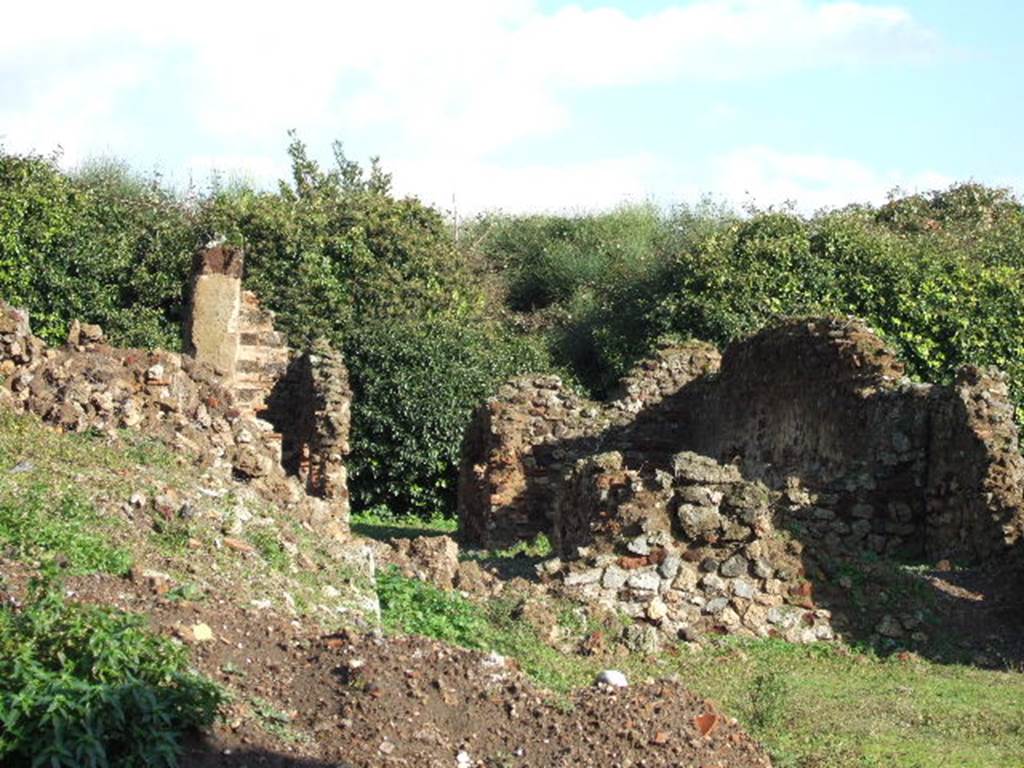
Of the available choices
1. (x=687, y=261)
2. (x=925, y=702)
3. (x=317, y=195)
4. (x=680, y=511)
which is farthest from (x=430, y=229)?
(x=925, y=702)

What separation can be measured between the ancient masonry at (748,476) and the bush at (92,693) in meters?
5.85

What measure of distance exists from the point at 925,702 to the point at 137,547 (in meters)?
4.93

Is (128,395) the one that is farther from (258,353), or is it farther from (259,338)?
(259,338)

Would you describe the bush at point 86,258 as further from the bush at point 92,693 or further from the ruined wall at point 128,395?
the bush at point 92,693

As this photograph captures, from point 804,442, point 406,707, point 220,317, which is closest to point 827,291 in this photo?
point 804,442

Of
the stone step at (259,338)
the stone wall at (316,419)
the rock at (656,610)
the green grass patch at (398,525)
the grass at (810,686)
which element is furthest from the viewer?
the stone step at (259,338)

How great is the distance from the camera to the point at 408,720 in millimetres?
8789

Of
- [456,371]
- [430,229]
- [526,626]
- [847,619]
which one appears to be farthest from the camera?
[430,229]

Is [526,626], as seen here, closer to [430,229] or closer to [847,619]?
[847,619]

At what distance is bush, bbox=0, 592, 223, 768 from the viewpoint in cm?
749

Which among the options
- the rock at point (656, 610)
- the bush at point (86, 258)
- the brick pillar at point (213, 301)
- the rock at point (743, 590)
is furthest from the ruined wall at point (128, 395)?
the bush at point (86, 258)

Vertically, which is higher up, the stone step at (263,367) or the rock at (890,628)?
the stone step at (263,367)

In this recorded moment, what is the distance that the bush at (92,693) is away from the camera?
Answer: 749 centimetres

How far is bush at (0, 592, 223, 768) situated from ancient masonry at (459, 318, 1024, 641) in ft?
19.2
